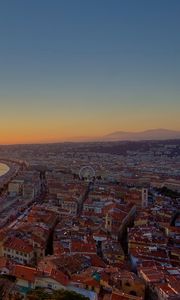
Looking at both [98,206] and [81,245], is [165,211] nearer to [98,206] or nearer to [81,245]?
[98,206]

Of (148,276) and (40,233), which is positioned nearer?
(148,276)

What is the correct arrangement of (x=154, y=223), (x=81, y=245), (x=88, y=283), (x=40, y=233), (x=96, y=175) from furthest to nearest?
(x=96, y=175) < (x=154, y=223) < (x=40, y=233) < (x=81, y=245) < (x=88, y=283)

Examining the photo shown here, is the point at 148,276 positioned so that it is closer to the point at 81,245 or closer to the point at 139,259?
the point at 139,259

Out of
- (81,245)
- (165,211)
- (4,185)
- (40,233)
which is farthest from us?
(4,185)

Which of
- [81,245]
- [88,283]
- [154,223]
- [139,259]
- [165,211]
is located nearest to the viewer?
[88,283]

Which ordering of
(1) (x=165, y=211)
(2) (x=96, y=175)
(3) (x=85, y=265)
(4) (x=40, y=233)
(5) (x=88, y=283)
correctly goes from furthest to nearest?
(2) (x=96, y=175) < (1) (x=165, y=211) < (4) (x=40, y=233) < (3) (x=85, y=265) < (5) (x=88, y=283)

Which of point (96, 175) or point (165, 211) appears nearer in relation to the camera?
point (165, 211)

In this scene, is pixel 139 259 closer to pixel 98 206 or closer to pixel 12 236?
pixel 12 236

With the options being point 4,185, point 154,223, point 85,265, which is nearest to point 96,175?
point 4,185

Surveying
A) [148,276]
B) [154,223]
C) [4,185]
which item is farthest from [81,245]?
[4,185]
